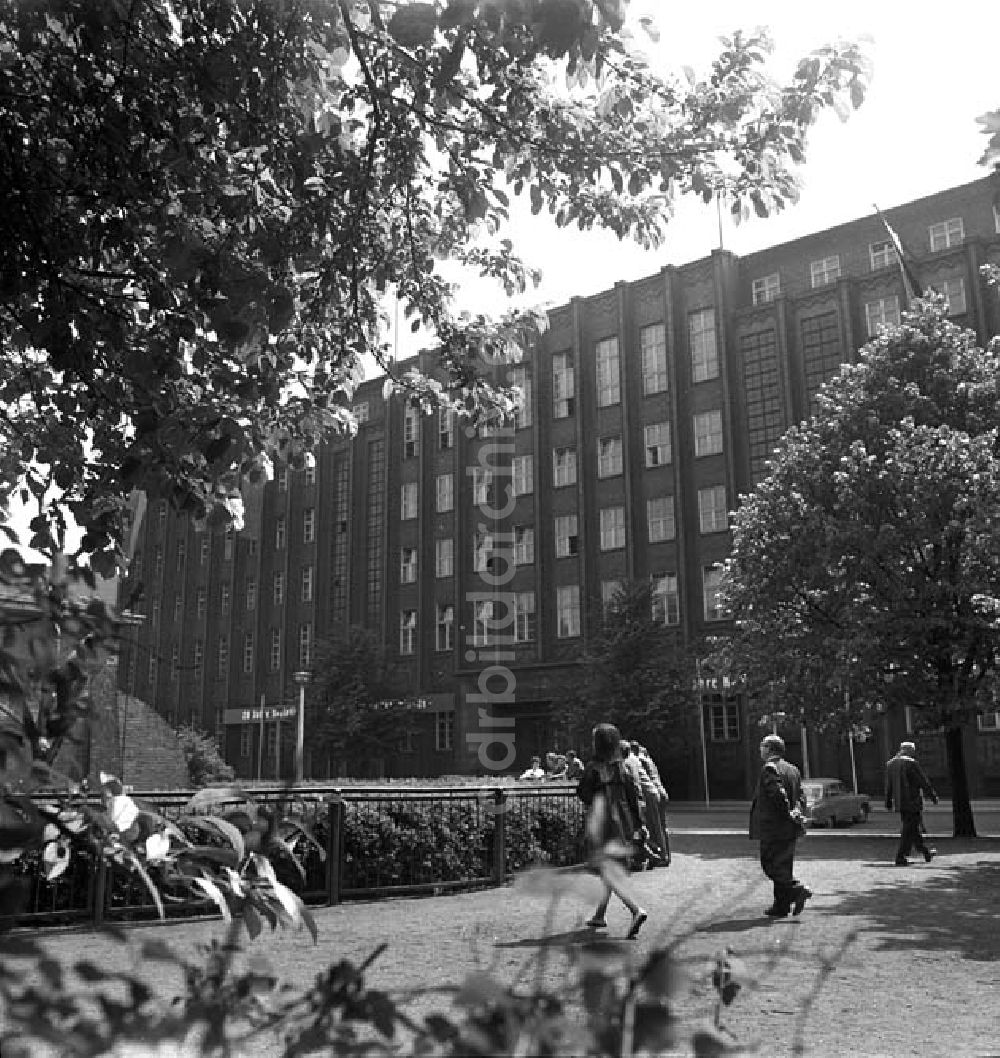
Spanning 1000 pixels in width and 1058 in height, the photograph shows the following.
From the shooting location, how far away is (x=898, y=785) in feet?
55.1

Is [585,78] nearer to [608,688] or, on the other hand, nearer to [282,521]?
[608,688]

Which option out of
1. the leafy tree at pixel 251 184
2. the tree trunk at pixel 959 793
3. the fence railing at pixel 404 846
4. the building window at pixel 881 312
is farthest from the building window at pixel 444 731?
the leafy tree at pixel 251 184

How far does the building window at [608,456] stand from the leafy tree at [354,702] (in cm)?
1383

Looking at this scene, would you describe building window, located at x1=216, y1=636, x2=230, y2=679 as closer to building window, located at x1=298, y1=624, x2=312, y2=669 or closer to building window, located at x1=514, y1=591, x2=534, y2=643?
building window, located at x1=298, y1=624, x2=312, y2=669

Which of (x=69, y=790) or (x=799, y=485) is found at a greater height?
(x=799, y=485)

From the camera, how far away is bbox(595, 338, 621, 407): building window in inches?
2008

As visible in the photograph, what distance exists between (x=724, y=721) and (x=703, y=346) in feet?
54.0

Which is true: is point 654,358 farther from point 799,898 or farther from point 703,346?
point 799,898

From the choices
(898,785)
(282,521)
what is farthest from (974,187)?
(282,521)

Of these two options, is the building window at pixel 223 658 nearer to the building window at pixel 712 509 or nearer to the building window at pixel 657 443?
the building window at pixel 657 443

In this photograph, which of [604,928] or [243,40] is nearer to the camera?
[243,40]

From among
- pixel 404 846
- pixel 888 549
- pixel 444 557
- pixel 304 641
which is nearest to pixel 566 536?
pixel 444 557

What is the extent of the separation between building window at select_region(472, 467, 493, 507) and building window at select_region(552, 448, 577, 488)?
3.27 m

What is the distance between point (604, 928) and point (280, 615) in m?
56.6
